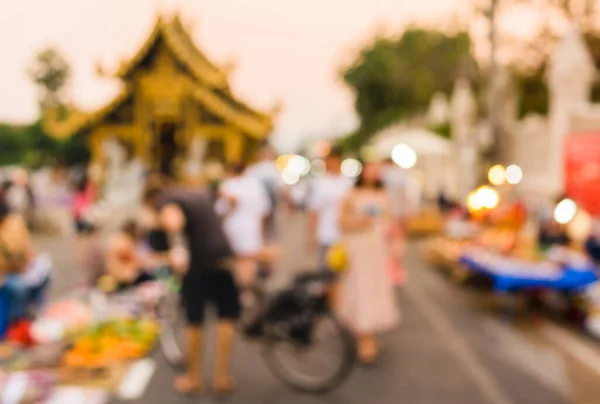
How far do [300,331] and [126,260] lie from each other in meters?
2.85

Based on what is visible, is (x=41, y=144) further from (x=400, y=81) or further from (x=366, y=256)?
(x=366, y=256)

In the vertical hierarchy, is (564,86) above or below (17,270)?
above

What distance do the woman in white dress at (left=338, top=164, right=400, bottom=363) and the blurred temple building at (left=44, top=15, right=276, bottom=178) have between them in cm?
1717

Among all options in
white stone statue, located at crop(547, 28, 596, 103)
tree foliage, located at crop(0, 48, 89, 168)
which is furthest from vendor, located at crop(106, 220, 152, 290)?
tree foliage, located at crop(0, 48, 89, 168)

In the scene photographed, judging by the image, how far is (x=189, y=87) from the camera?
24500 millimetres

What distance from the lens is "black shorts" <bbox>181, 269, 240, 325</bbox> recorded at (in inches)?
223

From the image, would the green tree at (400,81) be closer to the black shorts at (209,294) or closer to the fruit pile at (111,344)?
the fruit pile at (111,344)

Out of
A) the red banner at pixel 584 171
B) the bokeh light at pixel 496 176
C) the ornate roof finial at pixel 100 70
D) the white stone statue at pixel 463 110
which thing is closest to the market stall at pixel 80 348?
the bokeh light at pixel 496 176

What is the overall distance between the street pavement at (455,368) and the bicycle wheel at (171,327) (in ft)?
0.49

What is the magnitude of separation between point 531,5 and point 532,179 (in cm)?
1090

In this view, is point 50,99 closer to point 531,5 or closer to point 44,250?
point 44,250

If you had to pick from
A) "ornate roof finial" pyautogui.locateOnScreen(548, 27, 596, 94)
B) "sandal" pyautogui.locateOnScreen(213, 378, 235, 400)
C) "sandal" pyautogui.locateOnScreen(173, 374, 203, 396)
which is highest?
"ornate roof finial" pyautogui.locateOnScreen(548, 27, 596, 94)

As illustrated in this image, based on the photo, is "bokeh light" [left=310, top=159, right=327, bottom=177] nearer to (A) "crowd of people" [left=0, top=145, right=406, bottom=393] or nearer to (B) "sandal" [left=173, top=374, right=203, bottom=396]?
(A) "crowd of people" [left=0, top=145, right=406, bottom=393]

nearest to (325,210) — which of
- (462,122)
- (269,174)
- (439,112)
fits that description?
(269,174)
